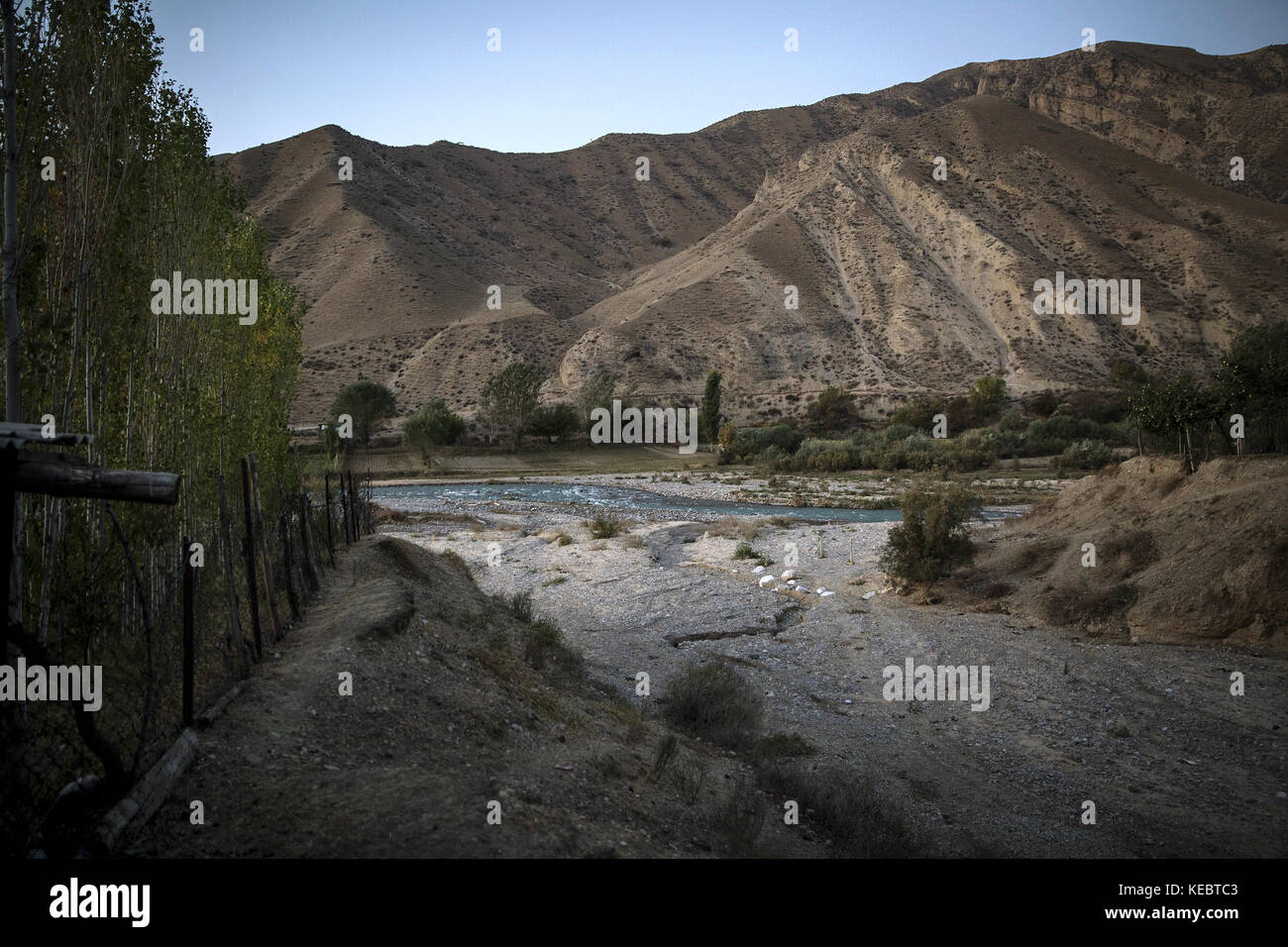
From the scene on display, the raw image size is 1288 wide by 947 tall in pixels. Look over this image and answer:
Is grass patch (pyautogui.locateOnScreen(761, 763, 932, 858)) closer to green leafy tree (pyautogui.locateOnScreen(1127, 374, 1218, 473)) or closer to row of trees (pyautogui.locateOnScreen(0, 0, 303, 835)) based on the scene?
row of trees (pyautogui.locateOnScreen(0, 0, 303, 835))

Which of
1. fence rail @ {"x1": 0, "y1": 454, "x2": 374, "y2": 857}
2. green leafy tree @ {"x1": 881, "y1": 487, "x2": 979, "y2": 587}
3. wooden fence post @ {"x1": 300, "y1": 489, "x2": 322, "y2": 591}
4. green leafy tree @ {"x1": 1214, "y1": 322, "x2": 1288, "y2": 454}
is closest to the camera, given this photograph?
fence rail @ {"x1": 0, "y1": 454, "x2": 374, "y2": 857}

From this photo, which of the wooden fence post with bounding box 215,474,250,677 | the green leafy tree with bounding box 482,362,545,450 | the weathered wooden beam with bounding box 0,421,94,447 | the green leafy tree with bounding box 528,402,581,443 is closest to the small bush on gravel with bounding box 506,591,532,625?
the wooden fence post with bounding box 215,474,250,677

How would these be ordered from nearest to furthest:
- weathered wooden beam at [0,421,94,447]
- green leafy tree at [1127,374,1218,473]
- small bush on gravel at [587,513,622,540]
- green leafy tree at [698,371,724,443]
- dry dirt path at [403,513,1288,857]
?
1. weathered wooden beam at [0,421,94,447]
2. dry dirt path at [403,513,1288,857]
3. green leafy tree at [1127,374,1218,473]
4. small bush on gravel at [587,513,622,540]
5. green leafy tree at [698,371,724,443]

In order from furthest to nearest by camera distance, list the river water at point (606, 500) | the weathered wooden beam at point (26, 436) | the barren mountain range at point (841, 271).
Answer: the barren mountain range at point (841, 271)
the river water at point (606, 500)
the weathered wooden beam at point (26, 436)

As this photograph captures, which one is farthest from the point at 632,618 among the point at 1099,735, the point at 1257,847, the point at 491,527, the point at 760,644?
the point at 491,527

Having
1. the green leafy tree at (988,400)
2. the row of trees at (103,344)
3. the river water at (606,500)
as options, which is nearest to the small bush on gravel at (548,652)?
the row of trees at (103,344)

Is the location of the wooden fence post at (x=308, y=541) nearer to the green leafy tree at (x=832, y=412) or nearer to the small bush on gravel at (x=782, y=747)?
the small bush on gravel at (x=782, y=747)

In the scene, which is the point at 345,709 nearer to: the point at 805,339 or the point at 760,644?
the point at 760,644
